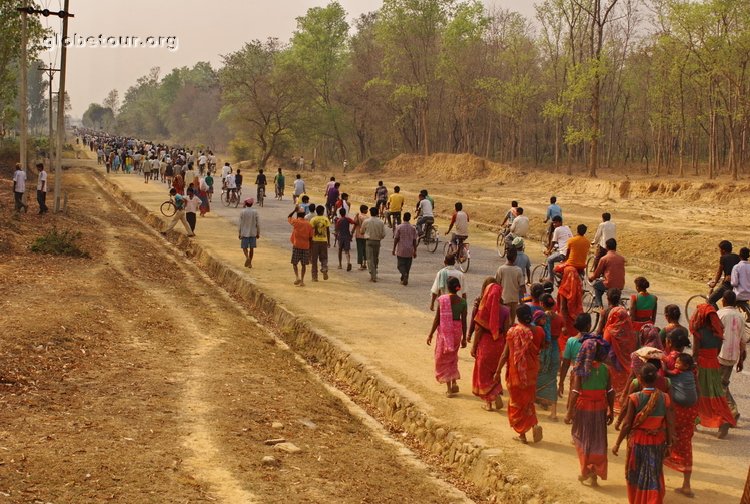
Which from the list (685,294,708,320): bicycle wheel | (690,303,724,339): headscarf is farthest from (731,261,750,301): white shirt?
(690,303,724,339): headscarf

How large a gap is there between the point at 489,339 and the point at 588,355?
85.2 inches

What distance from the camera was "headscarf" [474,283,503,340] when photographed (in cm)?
1020

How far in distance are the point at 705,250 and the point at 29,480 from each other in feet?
71.1

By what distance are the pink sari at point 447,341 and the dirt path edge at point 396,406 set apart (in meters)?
0.61

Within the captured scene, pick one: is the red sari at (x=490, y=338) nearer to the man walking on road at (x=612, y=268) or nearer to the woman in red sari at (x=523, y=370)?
the woman in red sari at (x=523, y=370)

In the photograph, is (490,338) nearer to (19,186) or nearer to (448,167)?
(19,186)

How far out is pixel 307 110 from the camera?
7500cm

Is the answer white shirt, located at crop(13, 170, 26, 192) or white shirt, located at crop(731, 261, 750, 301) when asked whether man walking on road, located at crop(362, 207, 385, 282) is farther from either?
white shirt, located at crop(13, 170, 26, 192)

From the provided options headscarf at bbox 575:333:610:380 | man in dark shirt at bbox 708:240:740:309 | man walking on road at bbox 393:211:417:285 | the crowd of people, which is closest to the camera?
the crowd of people

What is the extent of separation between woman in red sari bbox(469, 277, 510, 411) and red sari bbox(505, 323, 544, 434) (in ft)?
2.70

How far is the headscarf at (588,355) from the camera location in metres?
8.26

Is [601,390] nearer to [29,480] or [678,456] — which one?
[678,456]

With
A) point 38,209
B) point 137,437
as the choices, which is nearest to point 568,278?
point 137,437

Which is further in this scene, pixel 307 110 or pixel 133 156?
pixel 307 110
